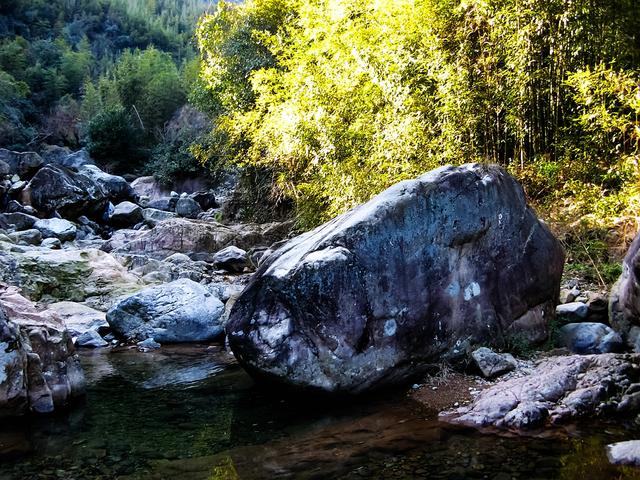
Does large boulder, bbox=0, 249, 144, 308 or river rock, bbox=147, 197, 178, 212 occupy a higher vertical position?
large boulder, bbox=0, 249, 144, 308

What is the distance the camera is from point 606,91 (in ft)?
19.8

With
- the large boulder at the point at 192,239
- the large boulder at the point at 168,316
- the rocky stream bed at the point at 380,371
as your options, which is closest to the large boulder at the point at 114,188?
the large boulder at the point at 192,239

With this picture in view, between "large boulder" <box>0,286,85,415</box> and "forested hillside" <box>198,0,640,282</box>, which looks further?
"forested hillside" <box>198,0,640,282</box>

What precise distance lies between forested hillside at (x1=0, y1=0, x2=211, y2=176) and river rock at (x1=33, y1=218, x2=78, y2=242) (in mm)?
13475

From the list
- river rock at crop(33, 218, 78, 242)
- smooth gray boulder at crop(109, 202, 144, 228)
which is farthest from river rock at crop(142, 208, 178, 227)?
river rock at crop(33, 218, 78, 242)

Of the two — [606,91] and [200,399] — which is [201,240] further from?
[606,91]

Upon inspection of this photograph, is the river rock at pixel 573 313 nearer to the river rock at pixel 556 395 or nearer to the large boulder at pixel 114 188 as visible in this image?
the river rock at pixel 556 395

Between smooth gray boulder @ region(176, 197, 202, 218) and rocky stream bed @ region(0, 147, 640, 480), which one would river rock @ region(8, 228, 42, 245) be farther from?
rocky stream bed @ region(0, 147, 640, 480)

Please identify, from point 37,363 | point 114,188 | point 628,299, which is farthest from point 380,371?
point 114,188

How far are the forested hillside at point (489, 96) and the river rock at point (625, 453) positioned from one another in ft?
12.5

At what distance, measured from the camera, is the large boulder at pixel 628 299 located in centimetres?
459

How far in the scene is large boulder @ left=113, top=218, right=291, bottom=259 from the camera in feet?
40.4

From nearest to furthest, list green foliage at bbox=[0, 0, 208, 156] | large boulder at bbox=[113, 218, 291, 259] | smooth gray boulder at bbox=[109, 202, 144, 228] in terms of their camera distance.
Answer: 1. large boulder at bbox=[113, 218, 291, 259]
2. smooth gray boulder at bbox=[109, 202, 144, 228]
3. green foliage at bbox=[0, 0, 208, 156]

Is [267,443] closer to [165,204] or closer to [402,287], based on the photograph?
[402,287]
